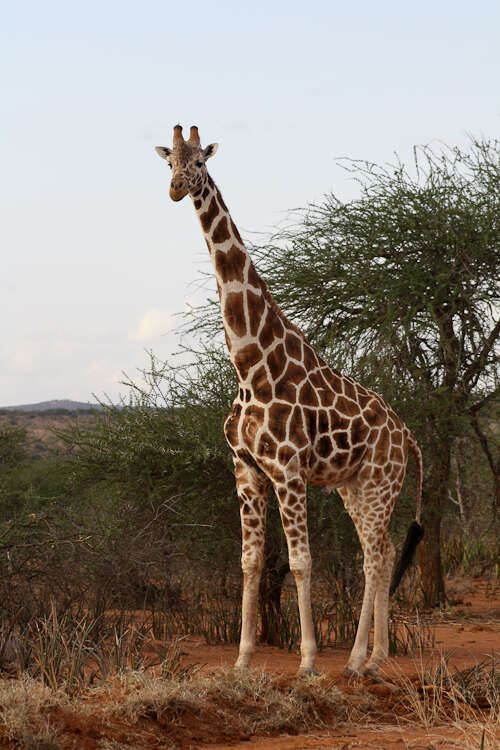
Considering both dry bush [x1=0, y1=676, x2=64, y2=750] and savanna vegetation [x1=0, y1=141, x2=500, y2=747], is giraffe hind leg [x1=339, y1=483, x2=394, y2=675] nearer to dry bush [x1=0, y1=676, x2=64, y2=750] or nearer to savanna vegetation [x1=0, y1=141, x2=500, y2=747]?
savanna vegetation [x1=0, y1=141, x2=500, y2=747]

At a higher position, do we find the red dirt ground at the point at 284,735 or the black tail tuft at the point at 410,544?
the black tail tuft at the point at 410,544

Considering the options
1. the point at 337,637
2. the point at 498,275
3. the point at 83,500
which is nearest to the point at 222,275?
the point at 337,637

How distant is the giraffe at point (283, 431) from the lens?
279 inches

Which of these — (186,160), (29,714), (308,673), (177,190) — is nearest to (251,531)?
(308,673)

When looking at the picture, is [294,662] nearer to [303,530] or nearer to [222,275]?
[303,530]

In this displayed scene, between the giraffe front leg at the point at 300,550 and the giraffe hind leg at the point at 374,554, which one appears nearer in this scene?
the giraffe front leg at the point at 300,550

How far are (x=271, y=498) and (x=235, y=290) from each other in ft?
11.7

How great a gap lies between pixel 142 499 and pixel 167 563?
5.53 ft

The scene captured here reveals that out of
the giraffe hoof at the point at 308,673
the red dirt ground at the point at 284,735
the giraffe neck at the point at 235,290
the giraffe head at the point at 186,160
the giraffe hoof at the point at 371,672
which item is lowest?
the red dirt ground at the point at 284,735

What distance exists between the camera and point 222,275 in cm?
729

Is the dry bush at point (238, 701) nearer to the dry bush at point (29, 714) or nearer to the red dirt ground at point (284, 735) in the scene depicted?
the red dirt ground at point (284, 735)

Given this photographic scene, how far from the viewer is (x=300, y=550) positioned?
7.13m

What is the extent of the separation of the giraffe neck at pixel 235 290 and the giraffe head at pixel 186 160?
183 mm

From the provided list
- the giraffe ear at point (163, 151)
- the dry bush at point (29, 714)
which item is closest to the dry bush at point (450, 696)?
the dry bush at point (29, 714)
